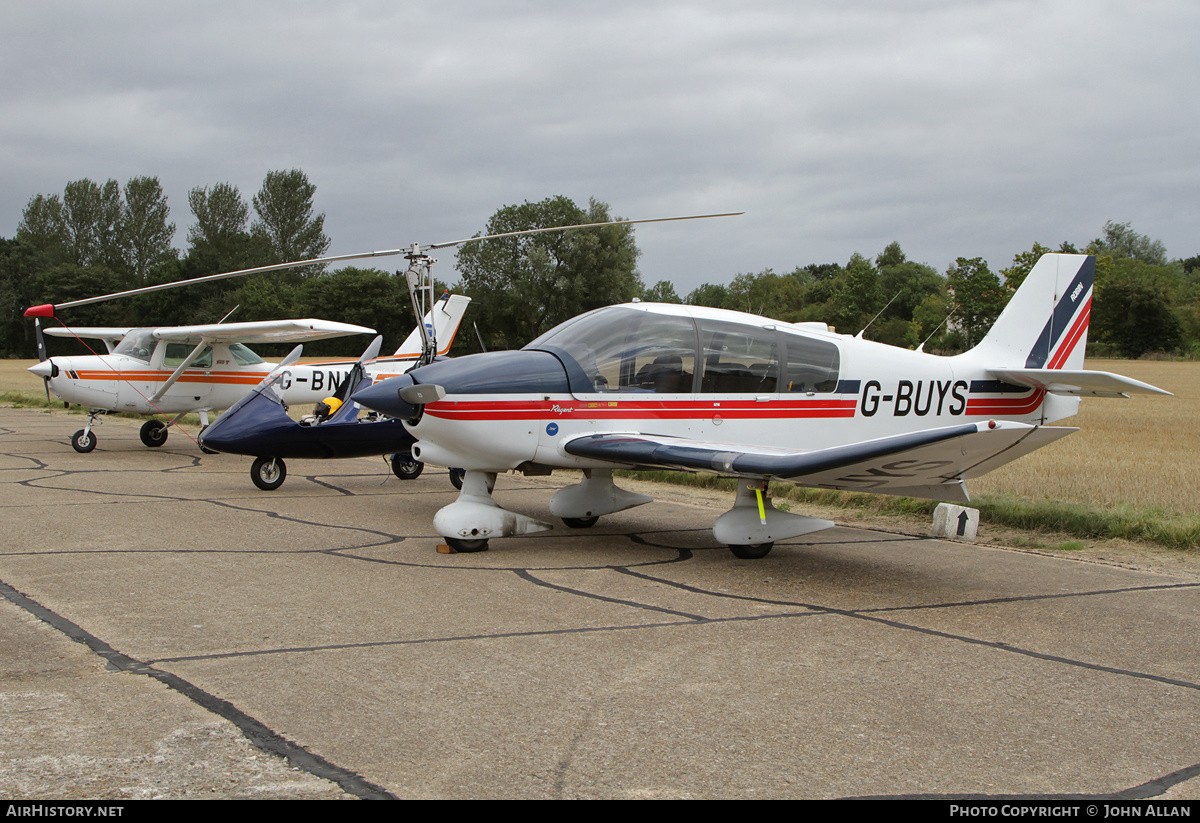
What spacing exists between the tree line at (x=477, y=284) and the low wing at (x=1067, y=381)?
126ft

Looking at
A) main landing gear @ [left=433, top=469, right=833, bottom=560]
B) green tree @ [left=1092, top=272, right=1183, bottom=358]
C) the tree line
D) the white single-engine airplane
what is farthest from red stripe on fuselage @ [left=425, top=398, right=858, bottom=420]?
green tree @ [left=1092, top=272, right=1183, bottom=358]

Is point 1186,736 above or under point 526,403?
under

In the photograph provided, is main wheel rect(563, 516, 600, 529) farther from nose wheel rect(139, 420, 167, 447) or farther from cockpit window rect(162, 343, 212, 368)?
cockpit window rect(162, 343, 212, 368)

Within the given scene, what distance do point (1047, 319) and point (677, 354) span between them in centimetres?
415

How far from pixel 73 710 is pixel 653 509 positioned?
731 cm

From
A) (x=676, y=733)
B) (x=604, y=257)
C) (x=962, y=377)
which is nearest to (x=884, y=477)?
(x=962, y=377)

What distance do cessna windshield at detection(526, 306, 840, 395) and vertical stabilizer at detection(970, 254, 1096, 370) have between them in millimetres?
2291

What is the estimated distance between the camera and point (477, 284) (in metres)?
68.7

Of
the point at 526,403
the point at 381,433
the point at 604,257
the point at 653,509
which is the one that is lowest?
the point at 653,509

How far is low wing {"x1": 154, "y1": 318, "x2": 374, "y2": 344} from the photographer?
17000 mm

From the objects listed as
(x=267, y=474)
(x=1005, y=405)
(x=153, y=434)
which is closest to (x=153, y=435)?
(x=153, y=434)

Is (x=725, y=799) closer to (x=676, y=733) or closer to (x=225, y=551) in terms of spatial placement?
(x=676, y=733)

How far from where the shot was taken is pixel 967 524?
8977mm

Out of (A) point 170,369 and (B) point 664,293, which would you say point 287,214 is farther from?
(A) point 170,369
